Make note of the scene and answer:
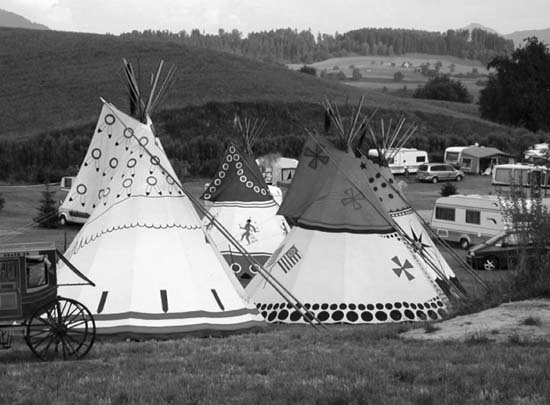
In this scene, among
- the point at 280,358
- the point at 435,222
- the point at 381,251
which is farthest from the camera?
the point at 435,222

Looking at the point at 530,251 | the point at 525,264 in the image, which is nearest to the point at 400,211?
the point at 530,251

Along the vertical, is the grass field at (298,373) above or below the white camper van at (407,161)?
above

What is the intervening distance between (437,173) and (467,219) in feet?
80.1

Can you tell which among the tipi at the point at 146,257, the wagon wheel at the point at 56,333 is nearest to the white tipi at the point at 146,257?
the tipi at the point at 146,257

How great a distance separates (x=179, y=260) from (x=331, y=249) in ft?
10.0

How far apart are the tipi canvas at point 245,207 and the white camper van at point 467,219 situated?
8693 mm

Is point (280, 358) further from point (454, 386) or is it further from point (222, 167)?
point (222, 167)

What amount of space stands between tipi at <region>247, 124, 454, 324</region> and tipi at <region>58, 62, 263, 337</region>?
159cm

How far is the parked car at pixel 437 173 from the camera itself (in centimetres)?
5381

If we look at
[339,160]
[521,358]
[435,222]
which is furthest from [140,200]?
[435,222]

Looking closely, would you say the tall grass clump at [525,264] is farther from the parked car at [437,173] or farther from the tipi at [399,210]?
the parked car at [437,173]

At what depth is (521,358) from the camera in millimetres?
8289

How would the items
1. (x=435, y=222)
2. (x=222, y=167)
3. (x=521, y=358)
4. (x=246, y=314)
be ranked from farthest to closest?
(x=435, y=222) < (x=222, y=167) < (x=246, y=314) < (x=521, y=358)

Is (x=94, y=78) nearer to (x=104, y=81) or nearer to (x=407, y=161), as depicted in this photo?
(x=104, y=81)
